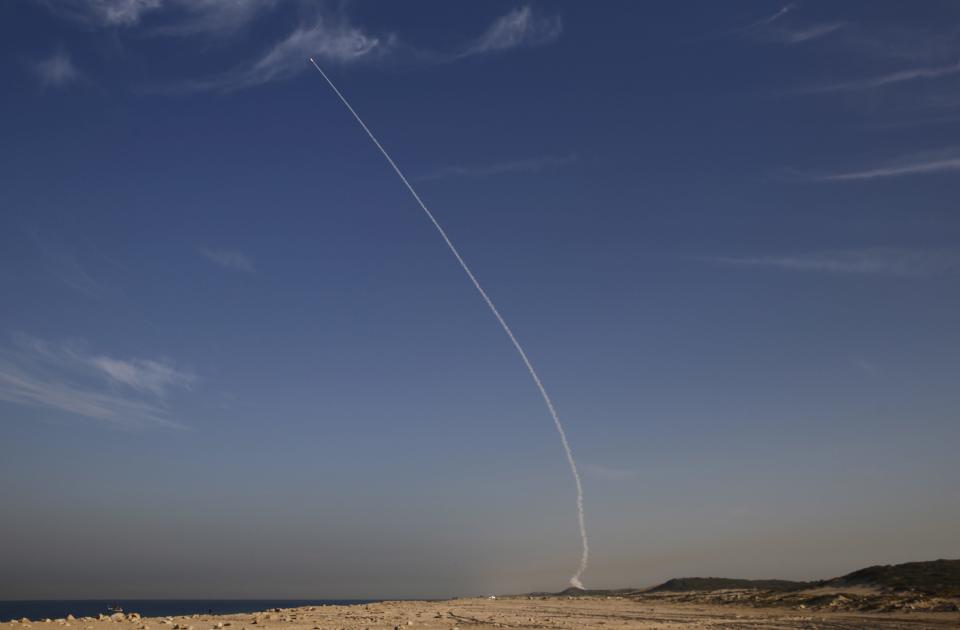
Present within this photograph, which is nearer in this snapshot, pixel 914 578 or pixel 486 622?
pixel 486 622

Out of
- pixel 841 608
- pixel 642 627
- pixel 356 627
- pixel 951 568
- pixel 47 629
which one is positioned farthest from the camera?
pixel 951 568

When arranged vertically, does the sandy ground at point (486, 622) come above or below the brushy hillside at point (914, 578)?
below

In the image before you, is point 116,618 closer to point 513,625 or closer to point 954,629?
point 513,625

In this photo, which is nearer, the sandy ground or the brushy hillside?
the sandy ground

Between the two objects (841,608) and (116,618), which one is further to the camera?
(841,608)

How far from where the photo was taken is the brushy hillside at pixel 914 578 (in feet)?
166

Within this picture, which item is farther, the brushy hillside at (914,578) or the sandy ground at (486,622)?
the brushy hillside at (914,578)

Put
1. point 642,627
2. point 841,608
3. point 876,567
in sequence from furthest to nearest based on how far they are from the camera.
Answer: point 876,567 → point 841,608 → point 642,627

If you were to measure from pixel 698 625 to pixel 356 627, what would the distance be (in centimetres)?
1828

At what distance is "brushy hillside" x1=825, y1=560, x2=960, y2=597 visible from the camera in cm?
5045

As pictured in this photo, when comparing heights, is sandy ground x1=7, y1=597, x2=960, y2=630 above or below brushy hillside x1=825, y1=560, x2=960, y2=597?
below

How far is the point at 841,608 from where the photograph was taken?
46375mm

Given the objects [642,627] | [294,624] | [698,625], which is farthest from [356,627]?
[698,625]

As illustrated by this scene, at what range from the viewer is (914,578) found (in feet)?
189
